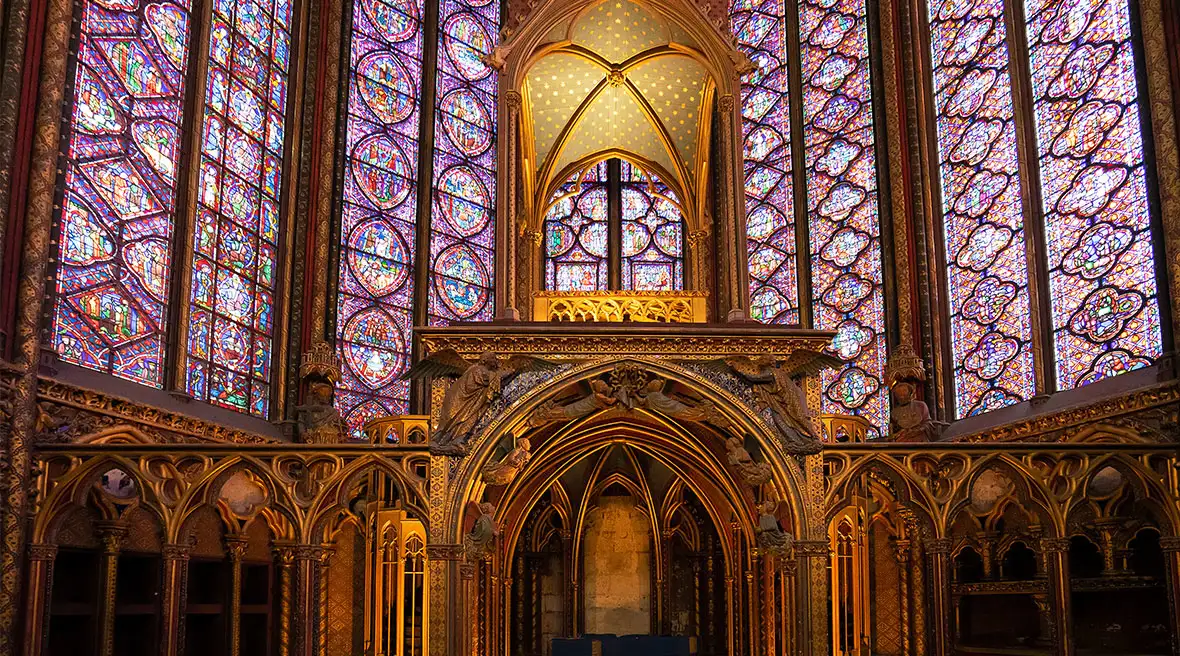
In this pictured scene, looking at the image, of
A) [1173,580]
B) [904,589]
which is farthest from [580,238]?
[1173,580]

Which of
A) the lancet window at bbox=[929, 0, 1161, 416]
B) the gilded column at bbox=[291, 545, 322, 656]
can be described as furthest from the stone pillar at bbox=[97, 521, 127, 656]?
the lancet window at bbox=[929, 0, 1161, 416]

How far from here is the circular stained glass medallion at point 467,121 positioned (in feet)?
65.9

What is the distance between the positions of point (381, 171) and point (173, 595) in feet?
29.9

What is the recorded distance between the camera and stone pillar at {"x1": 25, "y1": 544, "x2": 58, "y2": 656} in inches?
428

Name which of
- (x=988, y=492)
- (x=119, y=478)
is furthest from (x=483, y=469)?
(x=988, y=492)

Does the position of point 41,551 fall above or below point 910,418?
below

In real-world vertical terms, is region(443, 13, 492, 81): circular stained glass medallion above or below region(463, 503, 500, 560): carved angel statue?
above

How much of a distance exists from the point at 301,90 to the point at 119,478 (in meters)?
7.13

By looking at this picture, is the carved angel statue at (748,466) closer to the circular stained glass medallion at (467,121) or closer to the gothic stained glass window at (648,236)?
the gothic stained glass window at (648,236)

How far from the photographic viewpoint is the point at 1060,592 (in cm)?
1127

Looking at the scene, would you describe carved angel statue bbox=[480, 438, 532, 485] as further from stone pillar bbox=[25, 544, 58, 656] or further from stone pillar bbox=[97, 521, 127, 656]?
stone pillar bbox=[25, 544, 58, 656]

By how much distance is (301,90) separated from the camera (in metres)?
17.9

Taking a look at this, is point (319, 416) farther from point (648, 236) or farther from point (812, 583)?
point (648, 236)

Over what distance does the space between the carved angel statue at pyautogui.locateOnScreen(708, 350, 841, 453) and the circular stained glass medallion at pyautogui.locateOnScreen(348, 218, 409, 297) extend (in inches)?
308
